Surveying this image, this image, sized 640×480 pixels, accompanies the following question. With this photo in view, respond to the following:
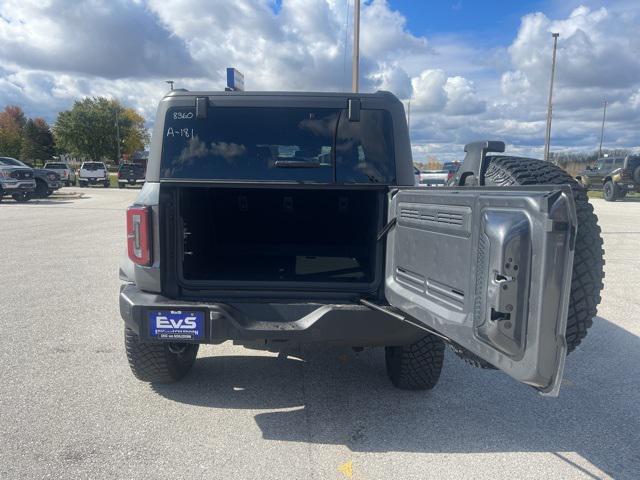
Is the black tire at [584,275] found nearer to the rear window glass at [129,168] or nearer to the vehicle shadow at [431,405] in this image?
the vehicle shadow at [431,405]

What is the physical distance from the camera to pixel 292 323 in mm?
3107

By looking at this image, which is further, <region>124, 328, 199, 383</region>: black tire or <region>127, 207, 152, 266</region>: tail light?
<region>124, 328, 199, 383</region>: black tire

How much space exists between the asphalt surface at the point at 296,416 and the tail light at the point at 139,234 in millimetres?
1035

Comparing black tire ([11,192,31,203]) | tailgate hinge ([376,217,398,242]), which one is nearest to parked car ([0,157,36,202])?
black tire ([11,192,31,203])

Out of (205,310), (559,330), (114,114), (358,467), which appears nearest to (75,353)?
(205,310)

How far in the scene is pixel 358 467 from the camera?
2809 mm

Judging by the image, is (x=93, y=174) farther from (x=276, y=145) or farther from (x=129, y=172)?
(x=276, y=145)

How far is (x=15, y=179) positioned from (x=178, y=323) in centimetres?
2112

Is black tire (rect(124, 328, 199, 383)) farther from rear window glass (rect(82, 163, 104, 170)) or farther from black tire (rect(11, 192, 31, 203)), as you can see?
rear window glass (rect(82, 163, 104, 170))

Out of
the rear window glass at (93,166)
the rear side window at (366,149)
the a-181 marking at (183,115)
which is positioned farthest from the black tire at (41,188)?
the rear side window at (366,149)

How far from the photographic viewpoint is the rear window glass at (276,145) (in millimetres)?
3383

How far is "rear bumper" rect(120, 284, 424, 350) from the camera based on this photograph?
3.04m

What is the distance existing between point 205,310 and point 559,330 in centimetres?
193

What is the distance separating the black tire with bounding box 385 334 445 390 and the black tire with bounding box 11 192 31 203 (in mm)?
21984
